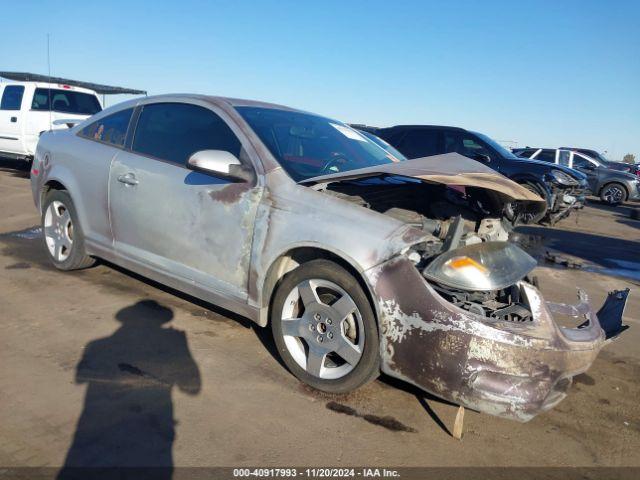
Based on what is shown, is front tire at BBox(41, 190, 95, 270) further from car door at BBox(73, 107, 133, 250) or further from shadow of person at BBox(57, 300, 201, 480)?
shadow of person at BBox(57, 300, 201, 480)

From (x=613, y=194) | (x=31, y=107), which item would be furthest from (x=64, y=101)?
(x=613, y=194)

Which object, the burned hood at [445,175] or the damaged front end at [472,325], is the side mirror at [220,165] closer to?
the burned hood at [445,175]

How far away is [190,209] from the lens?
140 inches

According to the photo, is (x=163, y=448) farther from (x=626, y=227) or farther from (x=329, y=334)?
(x=626, y=227)

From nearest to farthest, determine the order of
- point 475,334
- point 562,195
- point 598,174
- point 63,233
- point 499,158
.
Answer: point 475,334 < point 63,233 < point 562,195 < point 499,158 < point 598,174

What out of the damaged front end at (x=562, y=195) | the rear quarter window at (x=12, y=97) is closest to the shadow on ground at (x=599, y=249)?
the damaged front end at (x=562, y=195)

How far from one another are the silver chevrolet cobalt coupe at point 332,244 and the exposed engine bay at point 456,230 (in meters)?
0.01

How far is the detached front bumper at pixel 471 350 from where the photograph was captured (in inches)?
100

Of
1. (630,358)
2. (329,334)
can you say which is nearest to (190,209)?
(329,334)

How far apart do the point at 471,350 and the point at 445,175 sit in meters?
1.06

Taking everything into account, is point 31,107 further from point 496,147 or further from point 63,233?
point 496,147

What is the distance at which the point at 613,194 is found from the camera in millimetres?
17094

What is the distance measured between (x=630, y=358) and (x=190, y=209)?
3.54 m

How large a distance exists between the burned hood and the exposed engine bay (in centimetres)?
16
